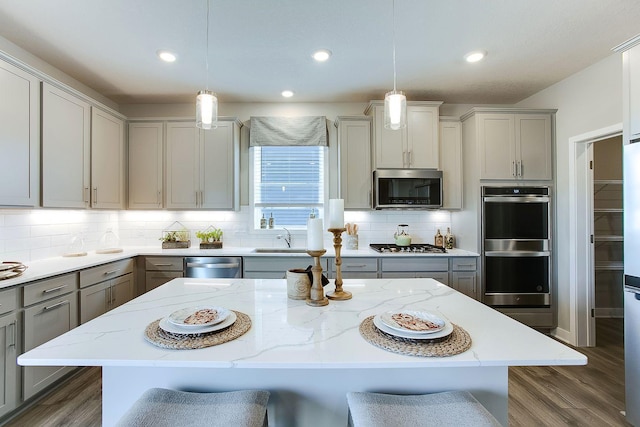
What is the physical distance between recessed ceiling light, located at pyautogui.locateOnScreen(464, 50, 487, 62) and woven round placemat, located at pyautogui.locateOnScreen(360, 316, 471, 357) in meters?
2.52

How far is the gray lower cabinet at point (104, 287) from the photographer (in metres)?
2.48

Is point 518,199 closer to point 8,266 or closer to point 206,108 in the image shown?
point 206,108

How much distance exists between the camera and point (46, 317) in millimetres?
2127

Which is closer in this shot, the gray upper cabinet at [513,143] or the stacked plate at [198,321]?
the stacked plate at [198,321]

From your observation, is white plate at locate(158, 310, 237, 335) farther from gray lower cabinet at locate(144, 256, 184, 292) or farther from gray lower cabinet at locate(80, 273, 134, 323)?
gray lower cabinet at locate(144, 256, 184, 292)

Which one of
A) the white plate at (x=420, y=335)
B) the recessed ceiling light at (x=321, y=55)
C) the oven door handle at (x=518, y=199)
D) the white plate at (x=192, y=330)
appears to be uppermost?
the recessed ceiling light at (x=321, y=55)

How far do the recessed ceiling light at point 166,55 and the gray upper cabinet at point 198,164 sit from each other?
0.87 m


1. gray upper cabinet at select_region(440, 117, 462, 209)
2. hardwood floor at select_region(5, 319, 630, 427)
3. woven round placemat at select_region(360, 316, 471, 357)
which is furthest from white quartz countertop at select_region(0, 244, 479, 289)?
woven round placemat at select_region(360, 316, 471, 357)

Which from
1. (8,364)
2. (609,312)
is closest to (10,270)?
(8,364)

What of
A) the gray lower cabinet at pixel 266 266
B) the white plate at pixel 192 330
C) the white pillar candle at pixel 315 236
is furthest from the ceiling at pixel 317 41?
the white plate at pixel 192 330

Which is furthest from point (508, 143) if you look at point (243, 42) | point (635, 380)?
point (243, 42)

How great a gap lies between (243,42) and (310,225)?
1.89 meters

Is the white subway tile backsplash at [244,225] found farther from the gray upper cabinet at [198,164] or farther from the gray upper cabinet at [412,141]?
the gray upper cabinet at [412,141]

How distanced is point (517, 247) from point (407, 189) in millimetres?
1314
